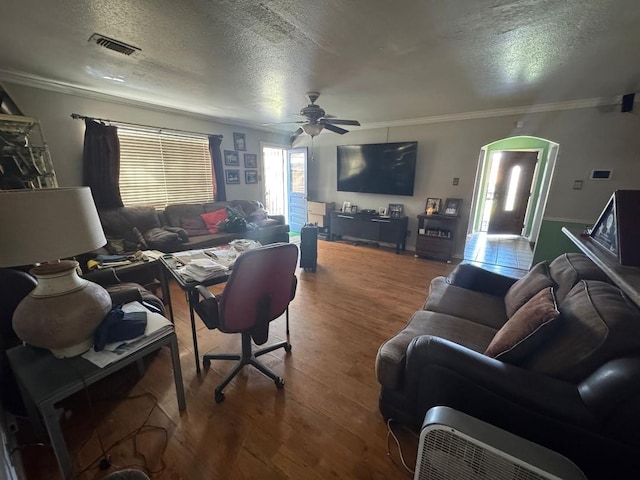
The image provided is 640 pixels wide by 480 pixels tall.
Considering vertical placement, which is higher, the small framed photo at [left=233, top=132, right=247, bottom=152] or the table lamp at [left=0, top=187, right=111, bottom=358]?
the small framed photo at [left=233, top=132, right=247, bottom=152]

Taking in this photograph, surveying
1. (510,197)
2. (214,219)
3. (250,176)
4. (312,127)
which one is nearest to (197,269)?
(312,127)

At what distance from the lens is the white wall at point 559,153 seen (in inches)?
125

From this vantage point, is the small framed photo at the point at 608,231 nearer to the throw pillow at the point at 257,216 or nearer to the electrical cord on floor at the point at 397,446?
the electrical cord on floor at the point at 397,446

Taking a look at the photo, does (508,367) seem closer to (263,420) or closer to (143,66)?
(263,420)

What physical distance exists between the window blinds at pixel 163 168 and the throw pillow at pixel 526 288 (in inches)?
184

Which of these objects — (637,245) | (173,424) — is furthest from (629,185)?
(173,424)

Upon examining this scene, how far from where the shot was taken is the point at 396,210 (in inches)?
197

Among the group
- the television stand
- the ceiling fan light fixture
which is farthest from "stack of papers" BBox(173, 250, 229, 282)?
the television stand

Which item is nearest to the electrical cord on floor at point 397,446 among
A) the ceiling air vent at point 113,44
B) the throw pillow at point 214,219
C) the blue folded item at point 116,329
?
the blue folded item at point 116,329

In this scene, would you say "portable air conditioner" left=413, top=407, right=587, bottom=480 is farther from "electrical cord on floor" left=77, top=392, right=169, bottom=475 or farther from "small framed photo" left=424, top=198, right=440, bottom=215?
"small framed photo" left=424, top=198, right=440, bottom=215

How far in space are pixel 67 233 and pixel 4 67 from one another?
2992mm

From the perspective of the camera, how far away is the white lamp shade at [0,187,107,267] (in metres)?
0.92

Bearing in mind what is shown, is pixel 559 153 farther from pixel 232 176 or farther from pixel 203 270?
pixel 232 176

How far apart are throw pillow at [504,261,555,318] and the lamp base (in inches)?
95.6
